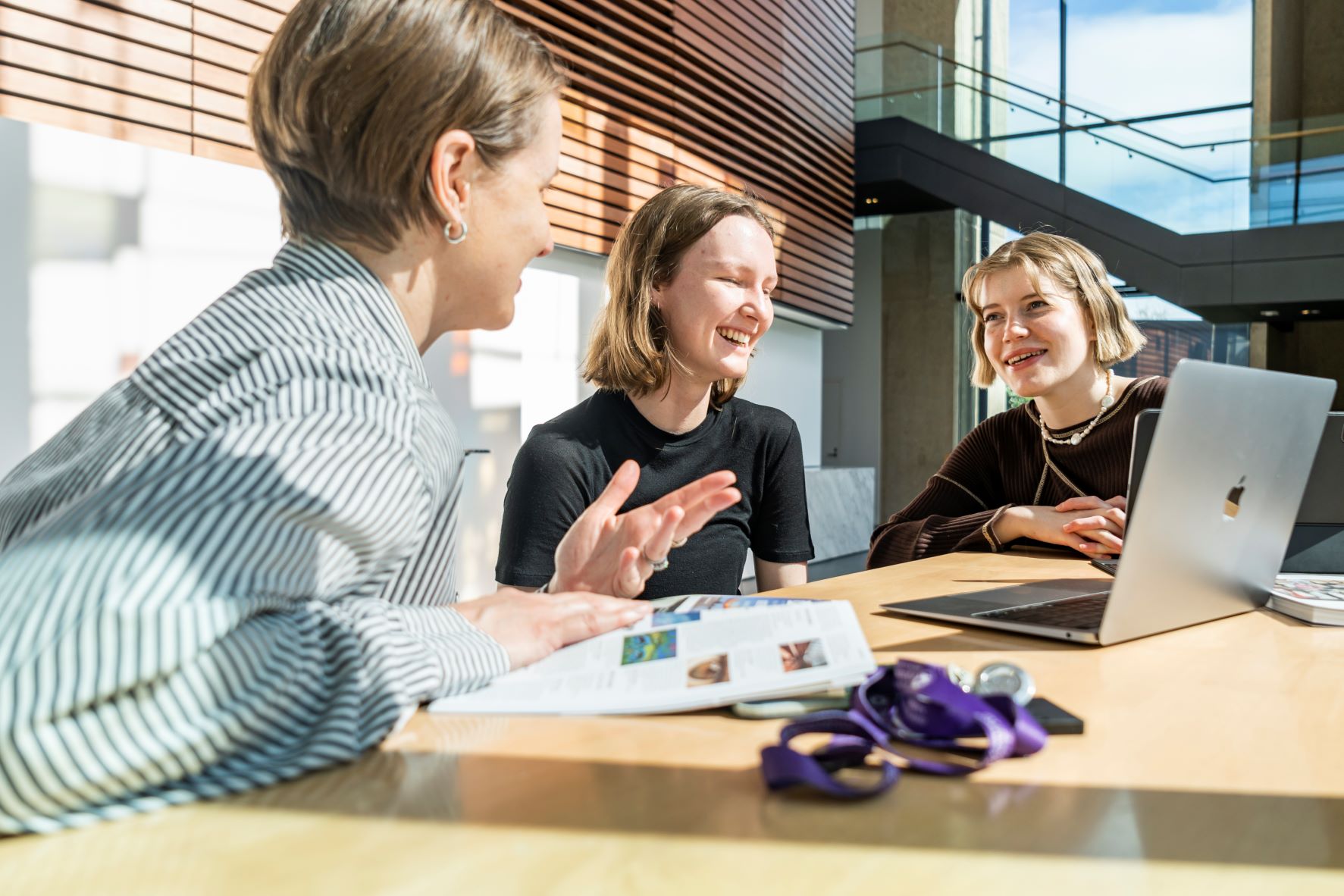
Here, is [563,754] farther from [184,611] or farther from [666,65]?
[666,65]

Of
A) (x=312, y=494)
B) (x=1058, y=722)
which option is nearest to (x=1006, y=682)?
(x=1058, y=722)

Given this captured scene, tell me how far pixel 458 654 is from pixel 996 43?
1227 centimetres

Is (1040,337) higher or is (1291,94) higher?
(1291,94)

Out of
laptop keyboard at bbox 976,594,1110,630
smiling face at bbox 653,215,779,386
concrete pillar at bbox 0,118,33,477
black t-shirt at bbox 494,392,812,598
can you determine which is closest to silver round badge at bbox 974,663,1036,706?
laptop keyboard at bbox 976,594,1110,630

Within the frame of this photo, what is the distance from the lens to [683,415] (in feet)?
7.59

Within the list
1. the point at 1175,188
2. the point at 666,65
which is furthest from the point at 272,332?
the point at 1175,188

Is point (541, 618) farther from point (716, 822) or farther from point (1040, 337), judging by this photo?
point (1040, 337)

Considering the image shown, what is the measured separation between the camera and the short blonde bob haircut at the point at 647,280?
2.28 m

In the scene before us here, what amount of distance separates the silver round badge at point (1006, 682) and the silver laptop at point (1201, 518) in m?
0.28

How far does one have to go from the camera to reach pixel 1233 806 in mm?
694

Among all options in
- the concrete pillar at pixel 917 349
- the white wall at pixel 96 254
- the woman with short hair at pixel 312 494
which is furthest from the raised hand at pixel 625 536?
the concrete pillar at pixel 917 349

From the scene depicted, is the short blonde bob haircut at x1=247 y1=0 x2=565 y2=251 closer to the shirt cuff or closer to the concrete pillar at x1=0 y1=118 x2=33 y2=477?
the shirt cuff

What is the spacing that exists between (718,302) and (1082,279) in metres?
1.07

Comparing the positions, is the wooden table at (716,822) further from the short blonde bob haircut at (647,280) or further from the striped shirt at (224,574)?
the short blonde bob haircut at (647,280)
